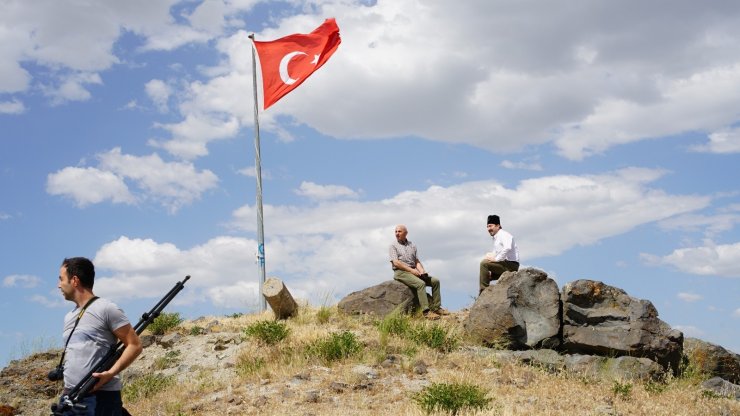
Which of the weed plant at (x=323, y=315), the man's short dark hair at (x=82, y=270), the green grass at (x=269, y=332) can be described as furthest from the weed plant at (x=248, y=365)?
the man's short dark hair at (x=82, y=270)

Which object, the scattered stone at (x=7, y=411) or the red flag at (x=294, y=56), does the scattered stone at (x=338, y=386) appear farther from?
the red flag at (x=294, y=56)

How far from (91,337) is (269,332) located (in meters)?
9.22

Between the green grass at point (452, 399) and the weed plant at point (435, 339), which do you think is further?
the weed plant at point (435, 339)

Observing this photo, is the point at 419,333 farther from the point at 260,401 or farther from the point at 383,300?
the point at 260,401

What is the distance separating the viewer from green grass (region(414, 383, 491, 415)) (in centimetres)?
1100

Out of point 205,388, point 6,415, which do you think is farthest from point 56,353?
point 205,388

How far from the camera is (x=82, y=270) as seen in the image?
6.82m

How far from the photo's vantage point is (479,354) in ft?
49.3

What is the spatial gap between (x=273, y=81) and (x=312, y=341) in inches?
348

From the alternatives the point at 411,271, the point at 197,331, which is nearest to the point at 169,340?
the point at 197,331

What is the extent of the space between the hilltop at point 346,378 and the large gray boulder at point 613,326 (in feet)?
2.51

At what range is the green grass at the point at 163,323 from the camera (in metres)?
18.7

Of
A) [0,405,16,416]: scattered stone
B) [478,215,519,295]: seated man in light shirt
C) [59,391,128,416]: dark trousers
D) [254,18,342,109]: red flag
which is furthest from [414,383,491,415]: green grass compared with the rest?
[254,18,342,109]: red flag

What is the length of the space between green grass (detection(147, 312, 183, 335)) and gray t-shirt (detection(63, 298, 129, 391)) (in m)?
12.3
